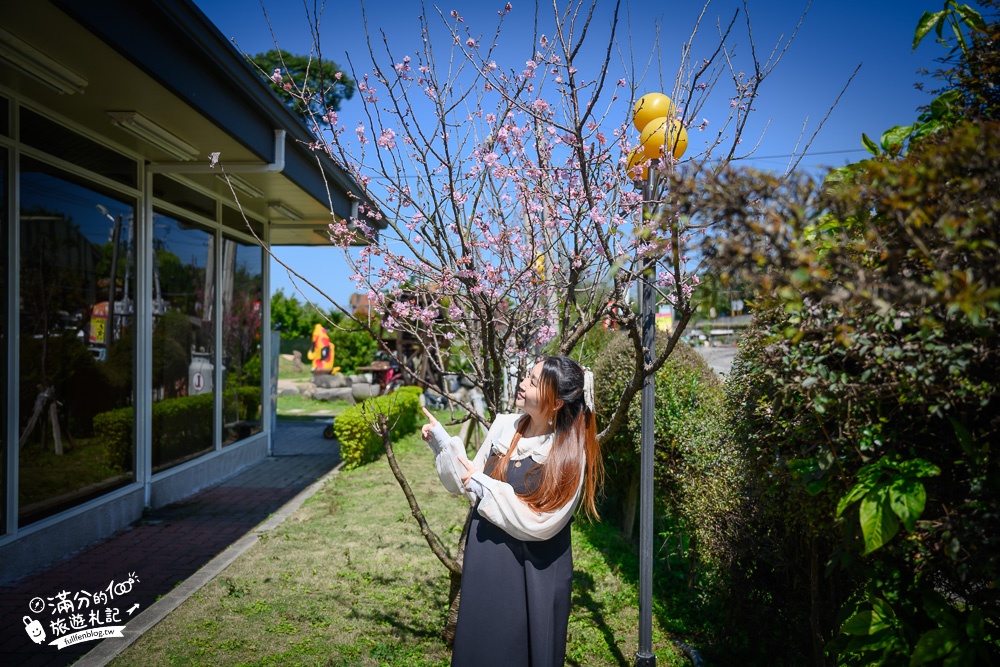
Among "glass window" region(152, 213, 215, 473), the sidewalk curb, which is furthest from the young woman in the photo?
"glass window" region(152, 213, 215, 473)

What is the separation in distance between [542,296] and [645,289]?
3.31ft

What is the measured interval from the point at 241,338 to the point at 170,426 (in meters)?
2.40

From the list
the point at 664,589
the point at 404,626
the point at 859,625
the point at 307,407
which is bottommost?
the point at 307,407

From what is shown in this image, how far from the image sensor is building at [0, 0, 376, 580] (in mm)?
4234

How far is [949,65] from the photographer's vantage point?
1969 mm

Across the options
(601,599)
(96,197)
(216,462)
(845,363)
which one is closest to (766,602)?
(601,599)

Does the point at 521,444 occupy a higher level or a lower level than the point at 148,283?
lower

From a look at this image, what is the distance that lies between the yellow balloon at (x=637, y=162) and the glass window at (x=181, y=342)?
17.3 feet

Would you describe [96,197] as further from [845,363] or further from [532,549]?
[845,363]

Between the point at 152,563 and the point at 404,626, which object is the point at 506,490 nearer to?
the point at 404,626

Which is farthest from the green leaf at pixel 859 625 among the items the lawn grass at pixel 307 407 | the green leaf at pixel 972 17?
the lawn grass at pixel 307 407

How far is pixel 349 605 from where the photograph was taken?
4398mm

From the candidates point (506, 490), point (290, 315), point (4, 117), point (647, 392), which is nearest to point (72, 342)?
point (4, 117)

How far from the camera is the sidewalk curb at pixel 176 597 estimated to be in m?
3.56
